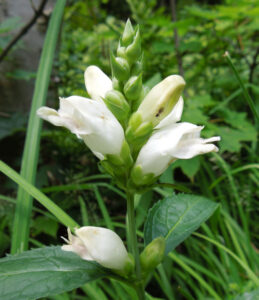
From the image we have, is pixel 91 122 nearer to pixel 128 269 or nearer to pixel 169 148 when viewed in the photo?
pixel 169 148

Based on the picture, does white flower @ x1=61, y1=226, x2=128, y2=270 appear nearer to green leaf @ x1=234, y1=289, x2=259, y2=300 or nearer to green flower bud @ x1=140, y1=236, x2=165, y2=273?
green flower bud @ x1=140, y1=236, x2=165, y2=273

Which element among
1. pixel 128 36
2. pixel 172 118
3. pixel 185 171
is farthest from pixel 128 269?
pixel 185 171

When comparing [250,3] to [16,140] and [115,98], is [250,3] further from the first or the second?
[16,140]

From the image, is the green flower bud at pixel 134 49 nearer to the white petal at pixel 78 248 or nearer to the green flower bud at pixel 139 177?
the green flower bud at pixel 139 177

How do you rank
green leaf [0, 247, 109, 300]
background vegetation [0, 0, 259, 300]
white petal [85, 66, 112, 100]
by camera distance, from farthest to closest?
background vegetation [0, 0, 259, 300], white petal [85, 66, 112, 100], green leaf [0, 247, 109, 300]

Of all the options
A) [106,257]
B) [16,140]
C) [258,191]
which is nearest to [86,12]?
[16,140]

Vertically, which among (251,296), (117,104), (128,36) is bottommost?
(251,296)

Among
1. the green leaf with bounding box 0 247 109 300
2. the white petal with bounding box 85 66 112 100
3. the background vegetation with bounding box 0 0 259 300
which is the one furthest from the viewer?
the background vegetation with bounding box 0 0 259 300

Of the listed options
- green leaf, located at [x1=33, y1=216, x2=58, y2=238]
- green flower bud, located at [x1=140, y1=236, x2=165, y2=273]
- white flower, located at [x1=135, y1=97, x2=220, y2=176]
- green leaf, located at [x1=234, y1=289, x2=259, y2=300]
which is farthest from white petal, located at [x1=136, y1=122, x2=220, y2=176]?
green leaf, located at [x1=33, y1=216, x2=58, y2=238]
